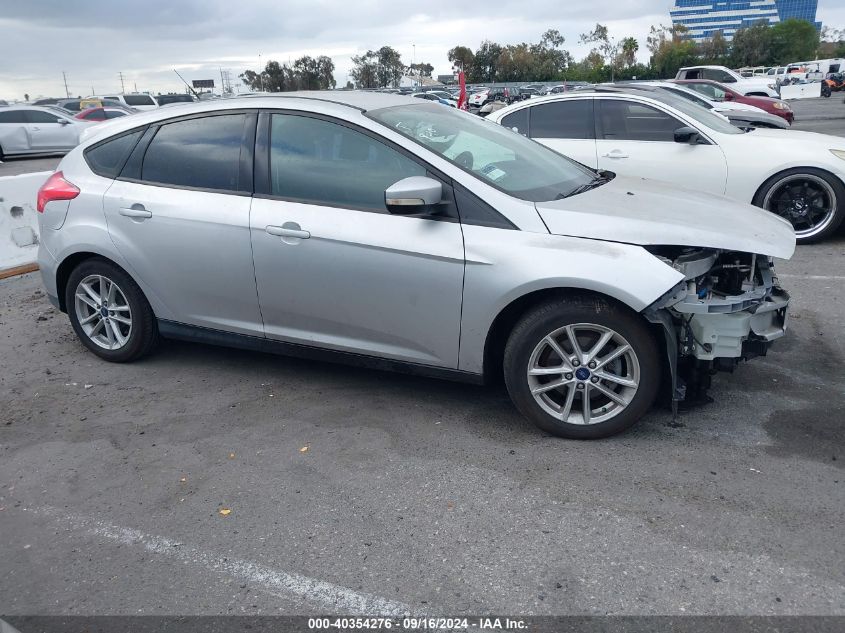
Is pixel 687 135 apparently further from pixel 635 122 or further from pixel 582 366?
pixel 582 366

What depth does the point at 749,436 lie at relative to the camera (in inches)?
153

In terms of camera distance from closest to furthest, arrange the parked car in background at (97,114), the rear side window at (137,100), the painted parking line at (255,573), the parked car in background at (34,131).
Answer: the painted parking line at (255,573) < the parked car in background at (34,131) < the parked car in background at (97,114) < the rear side window at (137,100)

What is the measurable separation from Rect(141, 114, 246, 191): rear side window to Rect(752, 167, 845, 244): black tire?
5.55 meters

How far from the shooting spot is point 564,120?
28.6ft

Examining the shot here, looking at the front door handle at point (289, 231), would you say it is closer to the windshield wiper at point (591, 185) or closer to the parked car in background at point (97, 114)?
the windshield wiper at point (591, 185)

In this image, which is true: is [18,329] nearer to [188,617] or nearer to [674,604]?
[188,617]

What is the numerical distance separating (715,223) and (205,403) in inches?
121

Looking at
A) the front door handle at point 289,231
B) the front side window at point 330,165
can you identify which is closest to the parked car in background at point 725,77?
the front side window at point 330,165

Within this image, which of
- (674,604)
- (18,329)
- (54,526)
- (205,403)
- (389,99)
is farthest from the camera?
(18,329)

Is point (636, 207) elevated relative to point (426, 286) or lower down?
elevated

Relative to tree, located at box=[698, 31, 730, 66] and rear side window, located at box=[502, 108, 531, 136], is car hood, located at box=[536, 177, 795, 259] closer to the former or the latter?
rear side window, located at box=[502, 108, 531, 136]

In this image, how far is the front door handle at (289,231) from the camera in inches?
166

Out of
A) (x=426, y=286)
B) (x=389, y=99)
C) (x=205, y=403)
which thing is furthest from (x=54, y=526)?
(x=389, y=99)

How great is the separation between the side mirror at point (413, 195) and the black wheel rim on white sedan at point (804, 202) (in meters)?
5.28
